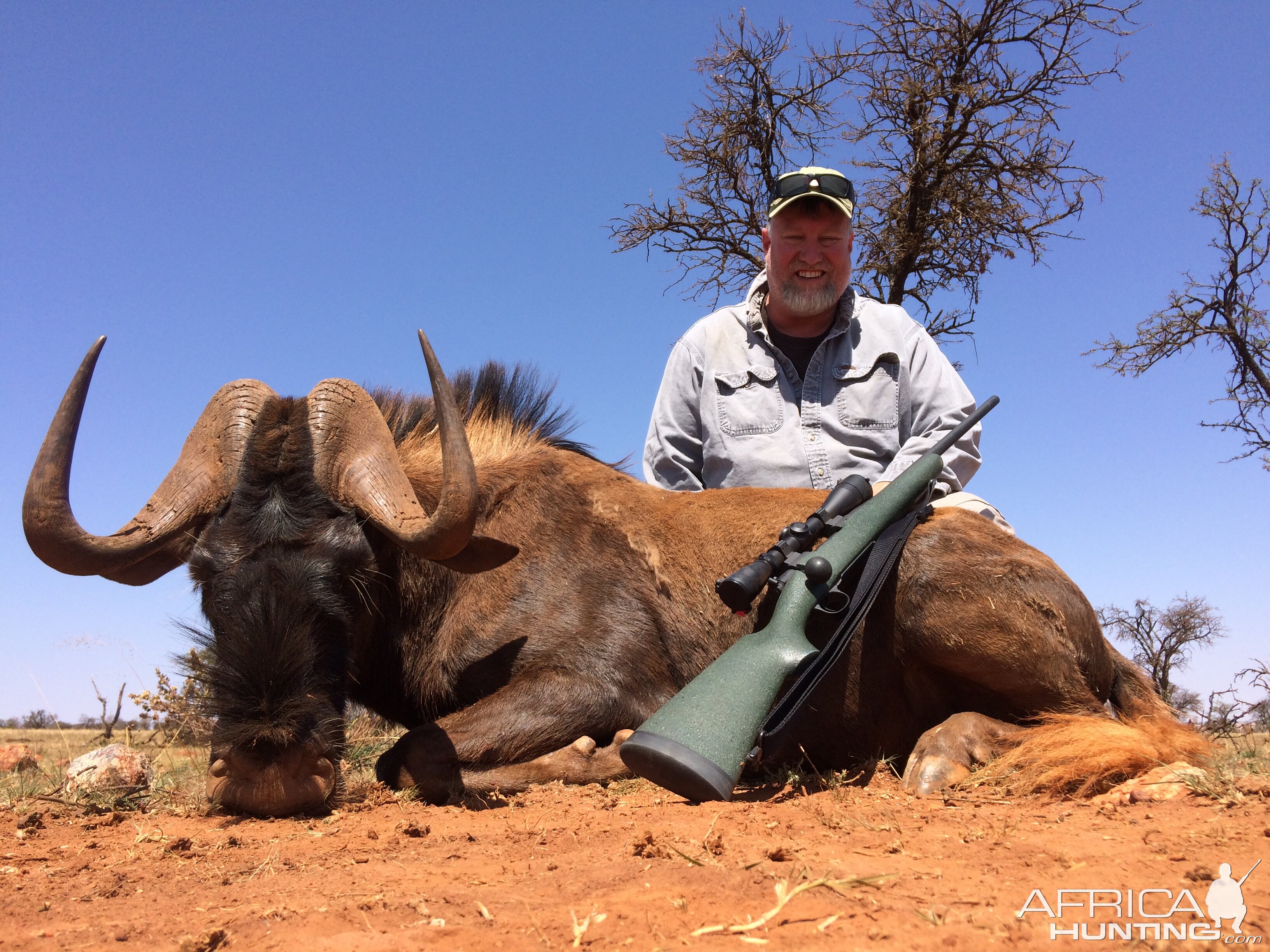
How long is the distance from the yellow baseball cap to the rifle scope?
263 cm

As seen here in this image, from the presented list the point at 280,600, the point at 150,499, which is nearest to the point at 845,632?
the point at 280,600

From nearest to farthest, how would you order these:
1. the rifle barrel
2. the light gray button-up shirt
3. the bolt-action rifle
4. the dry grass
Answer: the bolt-action rifle
the dry grass
the rifle barrel
the light gray button-up shirt

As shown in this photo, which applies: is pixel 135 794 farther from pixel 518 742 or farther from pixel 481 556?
pixel 481 556

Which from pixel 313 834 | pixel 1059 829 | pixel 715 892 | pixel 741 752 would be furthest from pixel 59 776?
pixel 1059 829

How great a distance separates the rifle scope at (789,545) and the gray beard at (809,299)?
2172 mm

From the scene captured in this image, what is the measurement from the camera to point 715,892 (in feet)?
7.04

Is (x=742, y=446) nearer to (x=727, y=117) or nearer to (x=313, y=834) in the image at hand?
(x=313, y=834)

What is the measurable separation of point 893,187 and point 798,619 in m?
9.51

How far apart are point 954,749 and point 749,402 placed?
9.81 ft

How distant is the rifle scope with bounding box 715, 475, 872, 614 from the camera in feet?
11.7

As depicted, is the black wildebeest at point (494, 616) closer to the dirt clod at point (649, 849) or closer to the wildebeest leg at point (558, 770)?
the wildebeest leg at point (558, 770)

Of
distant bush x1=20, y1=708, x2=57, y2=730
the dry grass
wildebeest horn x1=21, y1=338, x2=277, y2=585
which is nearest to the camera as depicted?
wildebeest horn x1=21, y1=338, x2=277, y2=585

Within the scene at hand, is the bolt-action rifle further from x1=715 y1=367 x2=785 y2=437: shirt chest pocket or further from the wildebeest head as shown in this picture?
x1=715 y1=367 x2=785 y2=437: shirt chest pocket

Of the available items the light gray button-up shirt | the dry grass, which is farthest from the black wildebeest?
the light gray button-up shirt
